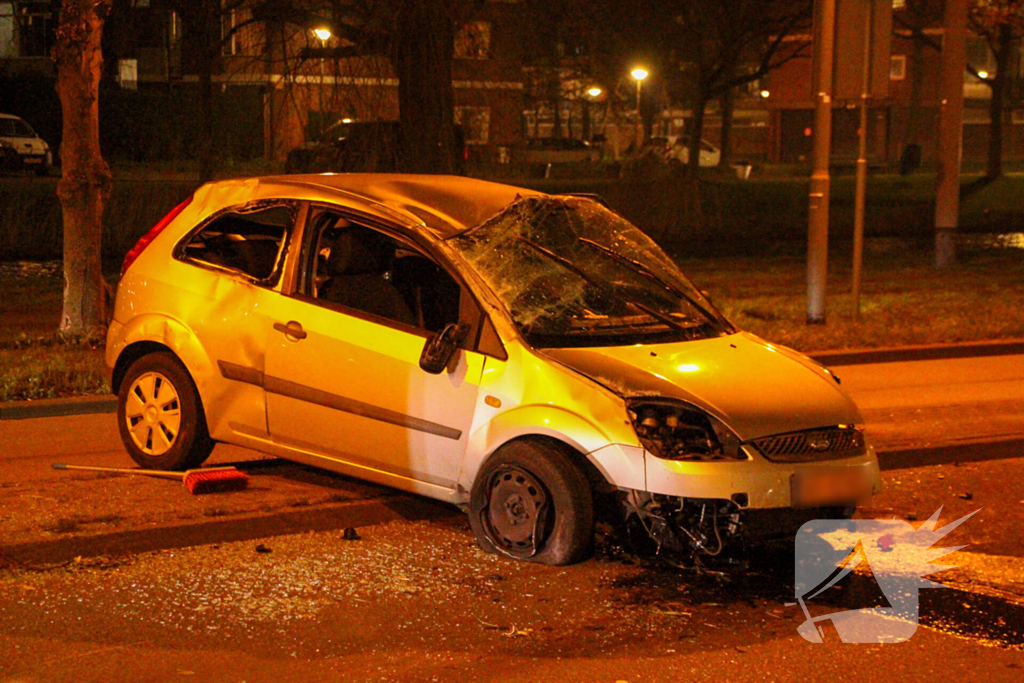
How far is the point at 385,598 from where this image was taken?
17.8 ft

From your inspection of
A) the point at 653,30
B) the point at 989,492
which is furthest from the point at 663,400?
the point at 653,30

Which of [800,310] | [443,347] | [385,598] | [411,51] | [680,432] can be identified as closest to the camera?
[385,598]

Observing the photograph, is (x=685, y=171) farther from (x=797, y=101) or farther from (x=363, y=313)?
(x=797, y=101)

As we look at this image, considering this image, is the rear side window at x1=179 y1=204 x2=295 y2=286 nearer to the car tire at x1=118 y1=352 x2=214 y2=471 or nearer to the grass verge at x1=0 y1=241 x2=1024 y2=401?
the car tire at x1=118 y1=352 x2=214 y2=471

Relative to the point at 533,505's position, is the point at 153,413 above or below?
above

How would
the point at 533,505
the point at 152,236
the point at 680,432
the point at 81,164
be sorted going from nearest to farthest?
the point at 680,432 < the point at 533,505 < the point at 152,236 < the point at 81,164

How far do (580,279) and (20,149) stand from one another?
33467 millimetres

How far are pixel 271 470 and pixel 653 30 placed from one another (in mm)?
29282

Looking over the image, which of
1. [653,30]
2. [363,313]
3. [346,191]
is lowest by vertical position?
[363,313]

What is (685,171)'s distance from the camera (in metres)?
27.3

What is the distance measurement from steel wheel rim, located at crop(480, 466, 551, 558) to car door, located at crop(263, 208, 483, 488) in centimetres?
26

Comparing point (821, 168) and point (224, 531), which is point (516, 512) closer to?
point (224, 531)

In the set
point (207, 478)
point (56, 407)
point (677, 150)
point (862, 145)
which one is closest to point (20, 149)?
point (677, 150)

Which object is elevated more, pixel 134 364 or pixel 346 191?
pixel 346 191
